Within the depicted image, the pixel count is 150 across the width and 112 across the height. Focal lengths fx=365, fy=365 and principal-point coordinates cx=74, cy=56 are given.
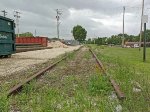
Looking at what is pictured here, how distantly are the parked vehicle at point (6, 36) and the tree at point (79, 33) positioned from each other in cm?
16894

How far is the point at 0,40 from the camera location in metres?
21.3

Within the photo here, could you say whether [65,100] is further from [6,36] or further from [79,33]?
[79,33]

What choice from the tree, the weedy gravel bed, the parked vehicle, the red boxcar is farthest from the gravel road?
the tree

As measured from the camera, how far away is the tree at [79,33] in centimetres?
19312

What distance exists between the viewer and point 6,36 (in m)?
22.5

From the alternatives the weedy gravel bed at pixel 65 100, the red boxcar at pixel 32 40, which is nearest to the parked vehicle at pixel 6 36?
the weedy gravel bed at pixel 65 100

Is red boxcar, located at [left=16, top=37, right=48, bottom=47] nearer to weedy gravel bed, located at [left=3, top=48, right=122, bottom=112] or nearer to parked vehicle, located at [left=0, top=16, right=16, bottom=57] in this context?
parked vehicle, located at [left=0, top=16, right=16, bottom=57]

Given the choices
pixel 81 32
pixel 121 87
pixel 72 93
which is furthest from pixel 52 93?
pixel 81 32

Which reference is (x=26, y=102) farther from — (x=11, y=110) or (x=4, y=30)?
(x=4, y=30)

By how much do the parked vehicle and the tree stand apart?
554 ft

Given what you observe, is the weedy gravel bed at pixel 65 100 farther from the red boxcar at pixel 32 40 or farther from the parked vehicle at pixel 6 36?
the red boxcar at pixel 32 40

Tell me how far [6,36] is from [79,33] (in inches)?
6736

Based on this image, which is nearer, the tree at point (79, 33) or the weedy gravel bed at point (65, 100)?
the weedy gravel bed at point (65, 100)

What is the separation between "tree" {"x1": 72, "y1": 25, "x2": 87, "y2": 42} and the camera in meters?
193
